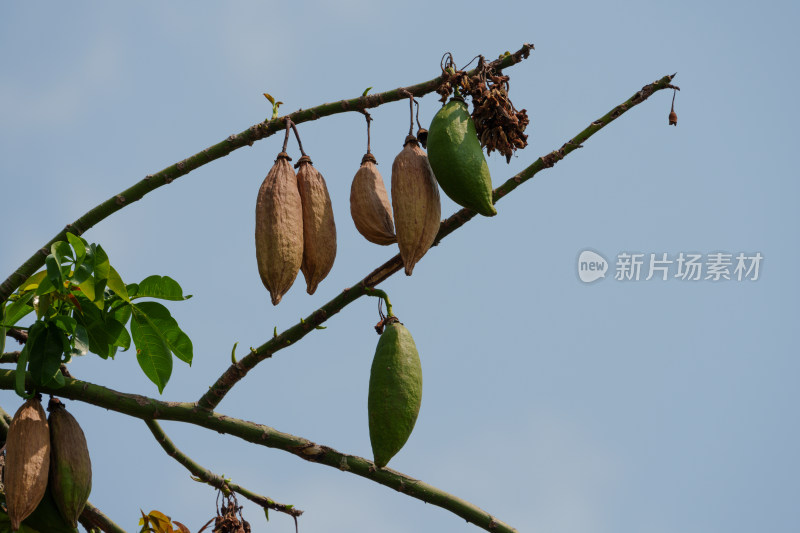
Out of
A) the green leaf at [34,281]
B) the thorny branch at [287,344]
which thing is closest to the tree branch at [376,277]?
the thorny branch at [287,344]

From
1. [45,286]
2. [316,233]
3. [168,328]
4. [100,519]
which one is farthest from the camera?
[100,519]

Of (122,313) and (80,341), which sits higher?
(122,313)

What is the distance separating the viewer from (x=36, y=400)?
264 centimetres

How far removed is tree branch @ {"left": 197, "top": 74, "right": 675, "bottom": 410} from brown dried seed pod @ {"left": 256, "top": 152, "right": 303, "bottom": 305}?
0.28m

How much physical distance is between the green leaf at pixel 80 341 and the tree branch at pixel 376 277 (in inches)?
14.0

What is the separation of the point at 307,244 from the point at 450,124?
0.48m

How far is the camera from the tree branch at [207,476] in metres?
3.10

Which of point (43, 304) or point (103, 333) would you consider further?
point (103, 333)

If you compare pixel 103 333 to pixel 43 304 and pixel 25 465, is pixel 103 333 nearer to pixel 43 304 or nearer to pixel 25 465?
pixel 43 304

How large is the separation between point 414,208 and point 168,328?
0.88m

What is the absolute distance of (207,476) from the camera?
3.20 meters

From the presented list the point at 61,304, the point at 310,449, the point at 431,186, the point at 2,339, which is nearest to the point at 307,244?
the point at 431,186

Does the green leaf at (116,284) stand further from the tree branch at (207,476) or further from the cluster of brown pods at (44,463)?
the tree branch at (207,476)

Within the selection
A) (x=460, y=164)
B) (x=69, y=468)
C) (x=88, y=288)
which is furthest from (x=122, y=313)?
(x=460, y=164)
